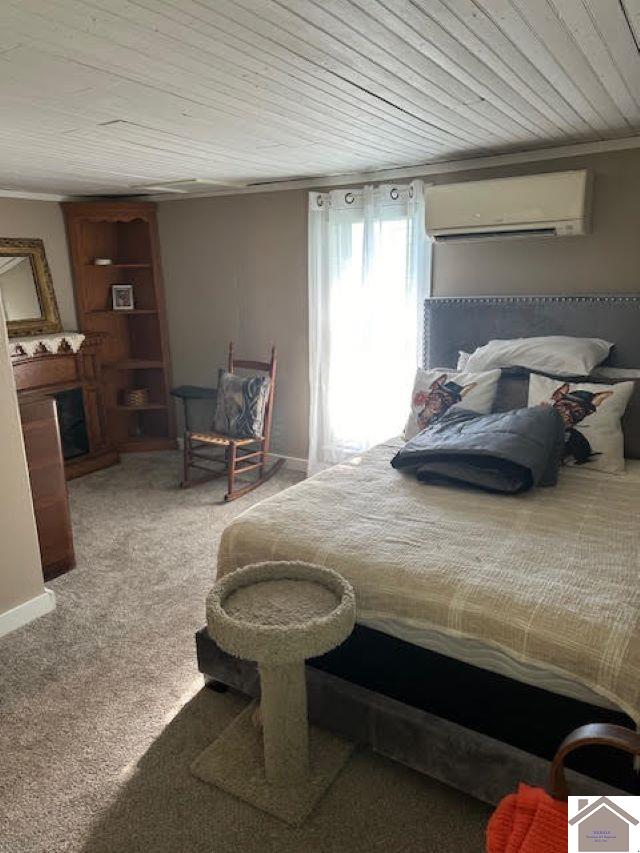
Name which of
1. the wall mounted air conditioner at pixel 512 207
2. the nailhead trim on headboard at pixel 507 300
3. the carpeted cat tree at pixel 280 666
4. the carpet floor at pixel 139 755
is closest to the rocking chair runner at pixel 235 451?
the carpet floor at pixel 139 755

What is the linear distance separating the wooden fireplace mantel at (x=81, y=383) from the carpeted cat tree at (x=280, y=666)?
309 centimetres

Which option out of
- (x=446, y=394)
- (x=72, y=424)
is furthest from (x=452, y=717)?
(x=72, y=424)

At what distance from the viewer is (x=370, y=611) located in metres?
1.77

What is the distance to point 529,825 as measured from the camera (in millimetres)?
1131

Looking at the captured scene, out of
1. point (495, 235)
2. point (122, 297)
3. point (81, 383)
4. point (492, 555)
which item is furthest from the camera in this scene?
point (122, 297)

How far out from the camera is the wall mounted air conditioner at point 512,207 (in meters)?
2.91

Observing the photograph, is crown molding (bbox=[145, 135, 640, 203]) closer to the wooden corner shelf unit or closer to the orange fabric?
the wooden corner shelf unit

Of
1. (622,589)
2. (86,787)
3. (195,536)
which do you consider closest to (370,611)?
(622,589)

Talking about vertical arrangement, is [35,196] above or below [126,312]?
above

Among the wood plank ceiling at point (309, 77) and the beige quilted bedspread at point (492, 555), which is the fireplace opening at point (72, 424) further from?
the beige quilted bedspread at point (492, 555)

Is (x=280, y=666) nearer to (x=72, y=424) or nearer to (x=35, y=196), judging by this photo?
(x=72, y=424)

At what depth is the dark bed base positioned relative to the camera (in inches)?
58.1

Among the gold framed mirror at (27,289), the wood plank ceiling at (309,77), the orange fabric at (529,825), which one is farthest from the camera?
the gold framed mirror at (27,289)

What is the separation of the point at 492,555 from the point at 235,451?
2647 mm
